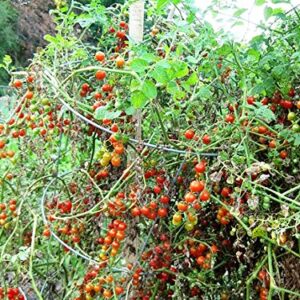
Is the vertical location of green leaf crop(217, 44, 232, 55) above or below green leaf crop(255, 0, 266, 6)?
below

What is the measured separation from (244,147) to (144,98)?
0.19 m

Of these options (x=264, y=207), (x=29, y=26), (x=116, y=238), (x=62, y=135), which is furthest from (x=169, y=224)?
(x=29, y=26)

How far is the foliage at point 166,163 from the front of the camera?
103 centimetres

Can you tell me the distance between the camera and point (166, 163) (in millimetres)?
1185

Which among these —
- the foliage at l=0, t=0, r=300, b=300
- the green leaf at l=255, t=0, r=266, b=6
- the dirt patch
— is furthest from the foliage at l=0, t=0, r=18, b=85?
the green leaf at l=255, t=0, r=266, b=6

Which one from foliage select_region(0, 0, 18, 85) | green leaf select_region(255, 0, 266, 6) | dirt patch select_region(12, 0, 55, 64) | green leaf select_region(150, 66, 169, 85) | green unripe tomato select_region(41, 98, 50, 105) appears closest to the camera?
green leaf select_region(150, 66, 169, 85)

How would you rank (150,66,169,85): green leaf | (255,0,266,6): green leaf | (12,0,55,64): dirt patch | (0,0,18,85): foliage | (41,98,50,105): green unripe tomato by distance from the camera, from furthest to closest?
1. (0,0,18,85): foliage
2. (12,0,55,64): dirt patch
3. (41,98,50,105): green unripe tomato
4. (255,0,266,6): green leaf
5. (150,66,169,85): green leaf

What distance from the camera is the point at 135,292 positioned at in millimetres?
1218

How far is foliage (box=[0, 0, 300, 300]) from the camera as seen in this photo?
1.03 metres

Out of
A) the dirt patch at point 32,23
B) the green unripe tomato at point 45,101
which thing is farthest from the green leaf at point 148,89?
the dirt patch at point 32,23

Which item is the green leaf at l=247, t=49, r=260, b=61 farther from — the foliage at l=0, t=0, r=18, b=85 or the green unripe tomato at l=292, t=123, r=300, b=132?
the foliage at l=0, t=0, r=18, b=85

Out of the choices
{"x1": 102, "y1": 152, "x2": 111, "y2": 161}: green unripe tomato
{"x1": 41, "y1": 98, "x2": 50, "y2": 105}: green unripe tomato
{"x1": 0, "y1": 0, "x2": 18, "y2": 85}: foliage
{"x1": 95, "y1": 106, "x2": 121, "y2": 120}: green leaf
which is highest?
{"x1": 95, "y1": 106, "x2": 121, "y2": 120}: green leaf

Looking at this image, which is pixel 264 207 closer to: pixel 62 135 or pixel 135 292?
pixel 135 292

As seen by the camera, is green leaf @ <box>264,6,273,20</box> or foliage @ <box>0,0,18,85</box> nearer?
Answer: green leaf @ <box>264,6,273,20</box>
